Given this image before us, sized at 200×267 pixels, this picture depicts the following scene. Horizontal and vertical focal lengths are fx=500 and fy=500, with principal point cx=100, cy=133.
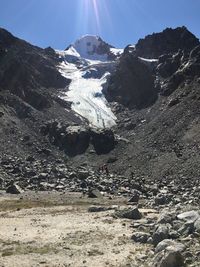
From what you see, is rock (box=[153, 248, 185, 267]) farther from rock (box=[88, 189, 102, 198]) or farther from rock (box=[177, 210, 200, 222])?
rock (box=[88, 189, 102, 198])

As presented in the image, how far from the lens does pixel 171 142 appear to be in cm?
12788

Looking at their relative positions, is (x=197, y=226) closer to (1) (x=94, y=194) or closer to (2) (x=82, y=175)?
(1) (x=94, y=194)

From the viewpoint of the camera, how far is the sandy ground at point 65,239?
3173 cm

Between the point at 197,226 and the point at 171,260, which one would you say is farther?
the point at 197,226

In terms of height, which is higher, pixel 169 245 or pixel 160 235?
pixel 160 235

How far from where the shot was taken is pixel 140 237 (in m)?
36.8

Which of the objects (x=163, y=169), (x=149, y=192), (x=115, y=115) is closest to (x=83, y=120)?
(x=115, y=115)

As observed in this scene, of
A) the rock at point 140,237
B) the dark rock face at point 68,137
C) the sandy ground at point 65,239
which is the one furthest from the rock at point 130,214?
the dark rock face at point 68,137

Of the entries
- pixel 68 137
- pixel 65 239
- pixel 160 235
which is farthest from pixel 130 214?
pixel 68 137

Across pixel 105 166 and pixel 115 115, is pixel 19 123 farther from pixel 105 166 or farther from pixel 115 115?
pixel 115 115

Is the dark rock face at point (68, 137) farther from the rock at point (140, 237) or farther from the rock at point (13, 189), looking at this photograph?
the rock at point (140, 237)

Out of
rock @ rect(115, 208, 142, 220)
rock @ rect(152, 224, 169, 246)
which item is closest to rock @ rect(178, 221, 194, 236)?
rock @ rect(152, 224, 169, 246)

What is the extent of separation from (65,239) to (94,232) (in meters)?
3.60

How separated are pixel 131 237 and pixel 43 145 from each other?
107 meters
